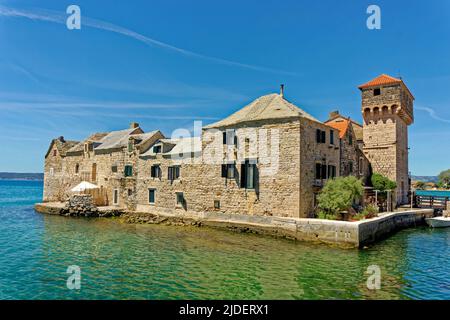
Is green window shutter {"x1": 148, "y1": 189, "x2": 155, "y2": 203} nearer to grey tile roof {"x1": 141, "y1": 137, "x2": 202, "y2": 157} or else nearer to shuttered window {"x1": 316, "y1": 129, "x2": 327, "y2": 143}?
grey tile roof {"x1": 141, "y1": 137, "x2": 202, "y2": 157}

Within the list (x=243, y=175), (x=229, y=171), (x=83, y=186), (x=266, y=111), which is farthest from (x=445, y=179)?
(x=83, y=186)

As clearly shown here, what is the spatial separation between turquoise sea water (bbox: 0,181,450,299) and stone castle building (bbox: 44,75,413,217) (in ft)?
13.2

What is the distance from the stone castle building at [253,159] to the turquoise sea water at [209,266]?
13.2ft

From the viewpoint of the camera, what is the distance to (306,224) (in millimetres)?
20828

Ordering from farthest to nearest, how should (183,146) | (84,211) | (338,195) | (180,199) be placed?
(84,211) < (183,146) < (180,199) < (338,195)

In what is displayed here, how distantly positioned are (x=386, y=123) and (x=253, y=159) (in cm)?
2097

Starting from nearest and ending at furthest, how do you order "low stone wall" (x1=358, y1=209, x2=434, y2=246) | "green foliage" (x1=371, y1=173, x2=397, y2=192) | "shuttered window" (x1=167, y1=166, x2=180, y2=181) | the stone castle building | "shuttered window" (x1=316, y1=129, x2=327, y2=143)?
"low stone wall" (x1=358, y1=209, x2=434, y2=246)
the stone castle building
"shuttered window" (x1=316, y1=129, x2=327, y2=143)
"shuttered window" (x1=167, y1=166, x2=180, y2=181)
"green foliage" (x1=371, y1=173, x2=397, y2=192)

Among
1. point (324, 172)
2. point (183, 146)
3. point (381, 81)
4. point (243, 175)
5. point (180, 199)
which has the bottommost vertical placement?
point (180, 199)

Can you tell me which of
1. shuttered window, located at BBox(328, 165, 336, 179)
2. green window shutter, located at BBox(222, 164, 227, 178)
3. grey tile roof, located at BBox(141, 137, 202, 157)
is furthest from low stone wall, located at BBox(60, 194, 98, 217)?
shuttered window, located at BBox(328, 165, 336, 179)

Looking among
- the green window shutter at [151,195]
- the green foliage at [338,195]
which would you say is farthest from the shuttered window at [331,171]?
the green window shutter at [151,195]

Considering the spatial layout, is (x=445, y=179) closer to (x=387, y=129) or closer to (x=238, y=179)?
(x=387, y=129)

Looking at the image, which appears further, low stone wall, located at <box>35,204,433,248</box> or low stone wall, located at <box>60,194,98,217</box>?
low stone wall, located at <box>60,194,98,217</box>

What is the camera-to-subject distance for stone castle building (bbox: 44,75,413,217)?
23688 mm

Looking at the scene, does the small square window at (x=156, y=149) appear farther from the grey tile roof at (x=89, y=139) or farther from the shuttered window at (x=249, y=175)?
the grey tile roof at (x=89, y=139)
